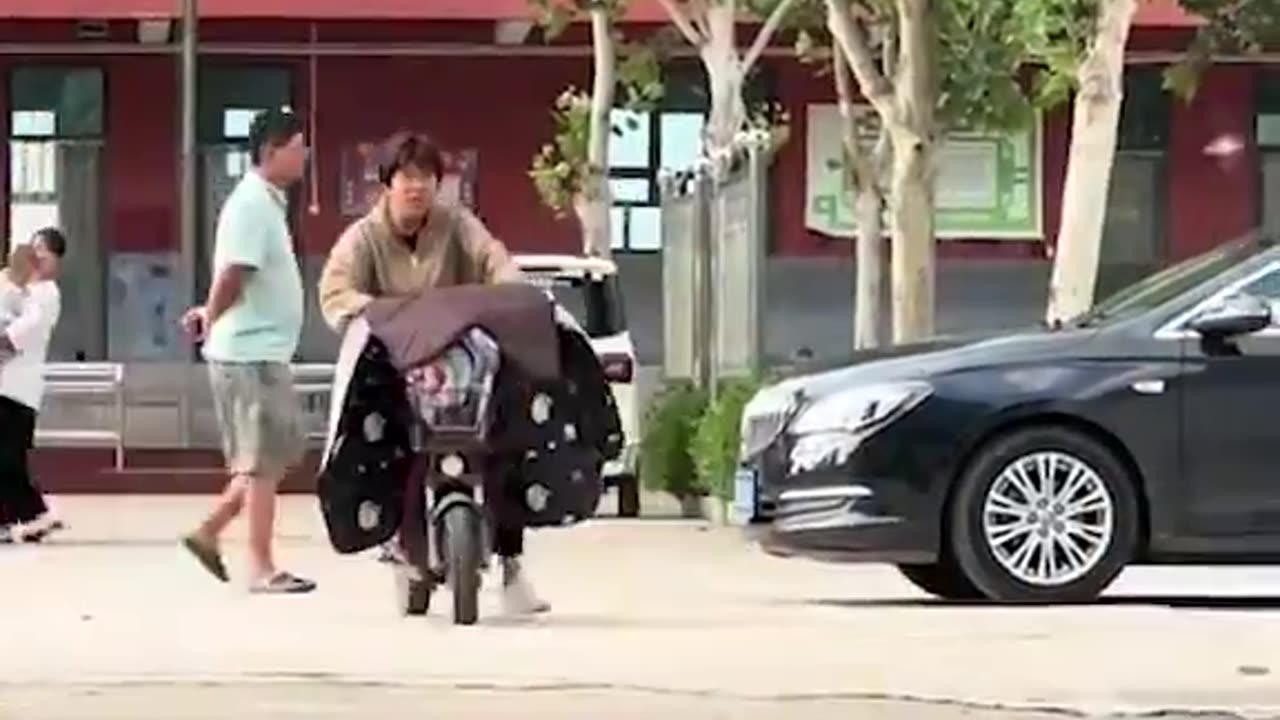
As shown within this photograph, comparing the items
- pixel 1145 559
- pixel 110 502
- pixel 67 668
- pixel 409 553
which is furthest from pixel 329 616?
pixel 110 502

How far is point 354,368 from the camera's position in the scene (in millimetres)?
9906

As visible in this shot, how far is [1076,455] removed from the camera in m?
11.6

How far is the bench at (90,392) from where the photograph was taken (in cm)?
2289

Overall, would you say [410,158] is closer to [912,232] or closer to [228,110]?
[912,232]

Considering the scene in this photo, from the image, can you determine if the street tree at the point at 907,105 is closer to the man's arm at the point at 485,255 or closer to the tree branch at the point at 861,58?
the tree branch at the point at 861,58

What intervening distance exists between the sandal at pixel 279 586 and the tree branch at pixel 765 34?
12.7 meters

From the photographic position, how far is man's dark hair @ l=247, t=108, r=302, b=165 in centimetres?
1159

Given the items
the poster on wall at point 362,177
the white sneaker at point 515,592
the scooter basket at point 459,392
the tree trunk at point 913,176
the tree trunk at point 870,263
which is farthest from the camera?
the poster on wall at point 362,177

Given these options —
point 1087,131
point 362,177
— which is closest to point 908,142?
point 1087,131

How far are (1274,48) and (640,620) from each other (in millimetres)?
14579

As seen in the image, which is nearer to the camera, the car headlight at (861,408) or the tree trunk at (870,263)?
the car headlight at (861,408)

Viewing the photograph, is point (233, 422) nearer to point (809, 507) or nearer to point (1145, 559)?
point (809, 507)

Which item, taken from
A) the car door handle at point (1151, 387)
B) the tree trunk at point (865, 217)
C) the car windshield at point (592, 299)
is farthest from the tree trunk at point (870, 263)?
the car door handle at point (1151, 387)

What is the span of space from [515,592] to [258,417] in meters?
1.57
